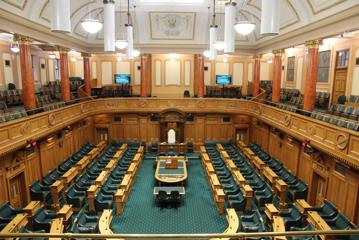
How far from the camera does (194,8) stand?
16250 mm

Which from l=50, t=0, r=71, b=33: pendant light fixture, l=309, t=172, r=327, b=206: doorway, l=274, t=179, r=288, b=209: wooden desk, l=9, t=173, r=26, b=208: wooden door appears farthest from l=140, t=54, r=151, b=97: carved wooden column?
l=50, t=0, r=71, b=33: pendant light fixture

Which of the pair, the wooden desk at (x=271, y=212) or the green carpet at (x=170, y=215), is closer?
the wooden desk at (x=271, y=212)

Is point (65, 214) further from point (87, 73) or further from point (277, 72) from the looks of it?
point (277, 72)

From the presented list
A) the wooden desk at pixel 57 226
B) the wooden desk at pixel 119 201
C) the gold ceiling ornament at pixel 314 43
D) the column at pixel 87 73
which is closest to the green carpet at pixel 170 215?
the wooden desk at pixel 119 201

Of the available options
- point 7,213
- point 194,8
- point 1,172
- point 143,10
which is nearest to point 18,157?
point 1,172

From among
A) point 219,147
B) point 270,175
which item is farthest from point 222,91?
point 270,175

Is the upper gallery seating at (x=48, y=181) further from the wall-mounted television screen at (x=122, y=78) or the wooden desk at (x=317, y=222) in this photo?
the wooden desk at (x=317, y=222)

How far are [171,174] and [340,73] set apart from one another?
1058cm

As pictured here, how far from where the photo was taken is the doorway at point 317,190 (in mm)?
10623

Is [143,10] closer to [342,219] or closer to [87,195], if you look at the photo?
[87,195]

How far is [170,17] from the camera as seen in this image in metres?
17.9

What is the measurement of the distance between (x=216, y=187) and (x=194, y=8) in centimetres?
1077

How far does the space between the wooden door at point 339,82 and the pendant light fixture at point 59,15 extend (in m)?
13.9

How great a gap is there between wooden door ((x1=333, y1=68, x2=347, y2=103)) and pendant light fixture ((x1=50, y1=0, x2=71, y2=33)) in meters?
13.9
